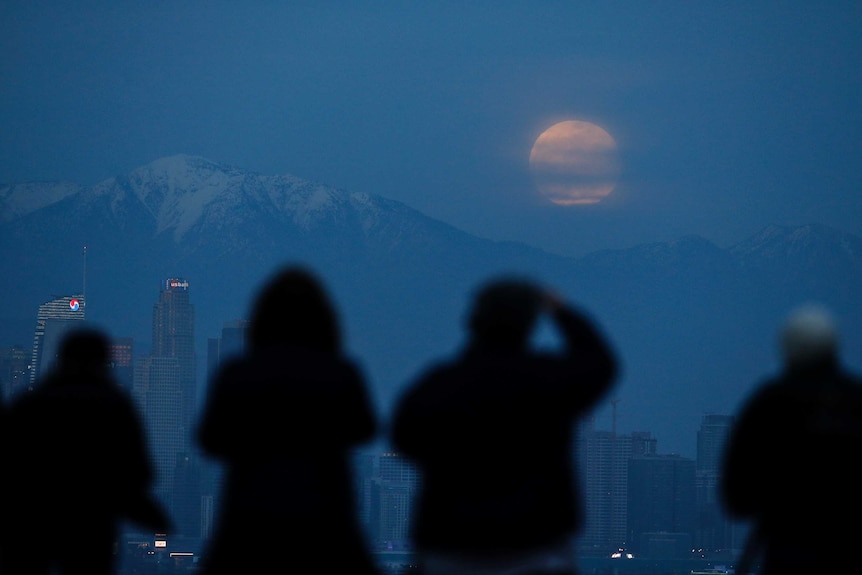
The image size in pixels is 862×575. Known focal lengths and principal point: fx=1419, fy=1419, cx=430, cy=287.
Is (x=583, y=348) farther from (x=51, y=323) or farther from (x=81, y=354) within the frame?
(x=51, y=323)

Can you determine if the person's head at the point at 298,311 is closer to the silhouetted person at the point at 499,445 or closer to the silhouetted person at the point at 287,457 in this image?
the silhouetted person at the point at 287,457

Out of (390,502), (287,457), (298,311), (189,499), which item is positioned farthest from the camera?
(390,502)

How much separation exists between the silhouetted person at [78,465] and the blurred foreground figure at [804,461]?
208cm

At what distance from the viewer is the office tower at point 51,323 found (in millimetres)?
146000

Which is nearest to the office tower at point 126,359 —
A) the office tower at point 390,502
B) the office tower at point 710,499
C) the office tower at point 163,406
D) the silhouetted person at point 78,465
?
the office tower at point 163,406

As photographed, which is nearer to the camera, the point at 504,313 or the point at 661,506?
the point at 504,313

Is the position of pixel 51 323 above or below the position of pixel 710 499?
above

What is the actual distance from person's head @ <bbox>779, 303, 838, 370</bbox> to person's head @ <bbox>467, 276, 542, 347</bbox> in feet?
2.99

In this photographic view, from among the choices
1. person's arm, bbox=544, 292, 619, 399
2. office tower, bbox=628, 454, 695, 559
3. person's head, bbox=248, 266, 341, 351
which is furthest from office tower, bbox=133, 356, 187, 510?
person's arm, bbox=544, 292, 619, 399

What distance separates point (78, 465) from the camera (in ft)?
16.6

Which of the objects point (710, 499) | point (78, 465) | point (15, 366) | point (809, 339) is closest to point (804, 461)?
point (809, 339)

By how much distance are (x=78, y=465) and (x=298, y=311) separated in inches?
49.1

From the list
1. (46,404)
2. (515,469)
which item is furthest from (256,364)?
(46,404)

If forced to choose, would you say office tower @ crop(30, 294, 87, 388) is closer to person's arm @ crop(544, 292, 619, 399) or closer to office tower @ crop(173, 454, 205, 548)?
A: office tower @ crop(173, 454, 205, 548)
